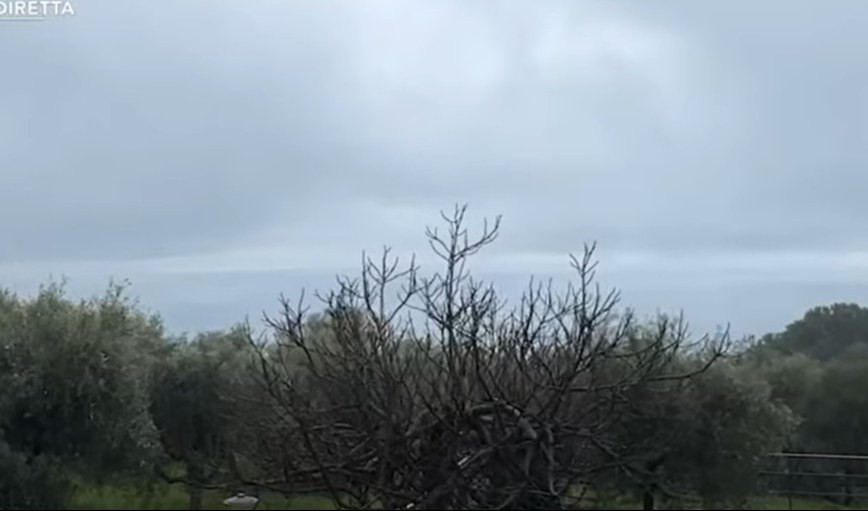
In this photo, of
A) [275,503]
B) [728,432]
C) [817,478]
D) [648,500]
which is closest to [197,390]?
[728,432]

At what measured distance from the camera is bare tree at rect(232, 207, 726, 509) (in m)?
6.22

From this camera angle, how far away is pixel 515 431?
625 centimetres

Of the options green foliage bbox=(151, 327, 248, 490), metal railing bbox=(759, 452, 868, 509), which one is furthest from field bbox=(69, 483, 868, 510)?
green foliage bbox=(151, 327, 248, 490)

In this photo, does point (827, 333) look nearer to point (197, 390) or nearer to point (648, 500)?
point (648, 500)

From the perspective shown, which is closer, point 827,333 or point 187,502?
point 187,502

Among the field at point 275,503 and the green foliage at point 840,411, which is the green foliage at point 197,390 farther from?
the green foliage at point 840,411

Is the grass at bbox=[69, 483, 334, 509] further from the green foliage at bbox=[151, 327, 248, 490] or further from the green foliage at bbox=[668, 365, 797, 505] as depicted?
the green foliage at bbox=[151, 327, 248, 490]

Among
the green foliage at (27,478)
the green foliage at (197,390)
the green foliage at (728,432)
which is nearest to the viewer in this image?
A: the green foliage at (728,432)

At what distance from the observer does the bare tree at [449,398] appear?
6.22 metres

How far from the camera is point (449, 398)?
7020 millimetres

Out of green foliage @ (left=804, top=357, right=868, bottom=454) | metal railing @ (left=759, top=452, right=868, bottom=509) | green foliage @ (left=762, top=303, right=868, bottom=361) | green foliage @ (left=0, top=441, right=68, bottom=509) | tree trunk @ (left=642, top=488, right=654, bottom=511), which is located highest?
green foliage @ (left=762, top=303, right=868, bottom=361)

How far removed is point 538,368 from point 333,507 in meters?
1.50

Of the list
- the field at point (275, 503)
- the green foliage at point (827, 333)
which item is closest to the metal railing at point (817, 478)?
the field at point (275, 503)

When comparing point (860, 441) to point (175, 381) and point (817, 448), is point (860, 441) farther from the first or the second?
point (175, 381)
